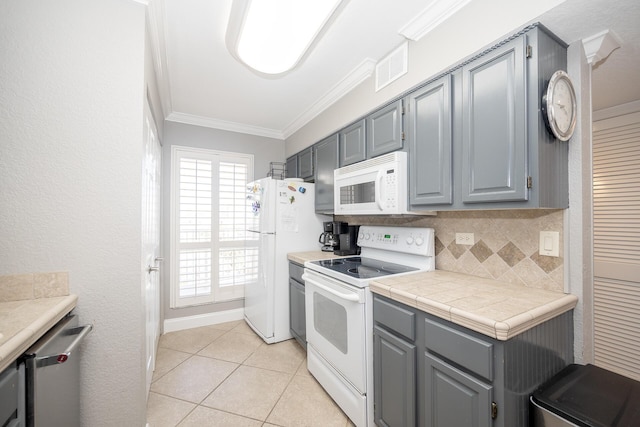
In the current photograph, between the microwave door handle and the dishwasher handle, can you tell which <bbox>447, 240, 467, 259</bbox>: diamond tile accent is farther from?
the dishwasher handle

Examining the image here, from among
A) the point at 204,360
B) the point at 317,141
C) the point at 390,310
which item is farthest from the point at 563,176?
the point at 204,360

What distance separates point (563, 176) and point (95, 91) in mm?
2364

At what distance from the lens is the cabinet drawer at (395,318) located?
4.39ft

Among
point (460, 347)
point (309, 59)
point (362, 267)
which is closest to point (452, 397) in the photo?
point (460, 347)

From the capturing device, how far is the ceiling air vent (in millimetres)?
1819

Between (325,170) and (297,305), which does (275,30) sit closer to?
(325,170)

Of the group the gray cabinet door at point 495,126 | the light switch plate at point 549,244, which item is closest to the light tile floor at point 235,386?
the light switch plate at point 549,244

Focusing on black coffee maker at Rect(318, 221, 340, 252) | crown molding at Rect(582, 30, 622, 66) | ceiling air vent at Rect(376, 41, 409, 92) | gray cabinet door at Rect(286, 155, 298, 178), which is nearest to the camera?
crown molding at Rect(582, 30, 622, 66)

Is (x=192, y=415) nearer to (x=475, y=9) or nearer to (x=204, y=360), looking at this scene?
(x=204, y=360)

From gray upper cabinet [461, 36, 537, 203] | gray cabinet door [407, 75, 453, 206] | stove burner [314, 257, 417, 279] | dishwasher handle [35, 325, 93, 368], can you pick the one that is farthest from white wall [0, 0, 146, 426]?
gray upper cabinet [461, 36, 537, 203]

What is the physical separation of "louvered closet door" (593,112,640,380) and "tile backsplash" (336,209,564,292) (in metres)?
1.58

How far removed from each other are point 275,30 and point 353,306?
1.74 m

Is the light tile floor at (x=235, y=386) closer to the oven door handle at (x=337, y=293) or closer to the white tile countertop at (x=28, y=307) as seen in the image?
the oven door handle at (x=337, y=293)

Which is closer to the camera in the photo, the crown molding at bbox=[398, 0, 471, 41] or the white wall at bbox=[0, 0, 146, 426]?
the white wall at bbox=[0, 0, 146, 426]
